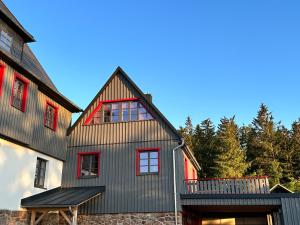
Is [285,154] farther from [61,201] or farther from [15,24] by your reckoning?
[15,24]

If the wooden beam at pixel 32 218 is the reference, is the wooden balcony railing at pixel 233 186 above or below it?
above

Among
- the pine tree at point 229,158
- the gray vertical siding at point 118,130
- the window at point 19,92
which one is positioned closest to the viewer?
the window at point 19,92

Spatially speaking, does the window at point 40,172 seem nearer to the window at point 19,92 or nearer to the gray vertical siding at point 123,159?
the gray vertical siding at point 123,159

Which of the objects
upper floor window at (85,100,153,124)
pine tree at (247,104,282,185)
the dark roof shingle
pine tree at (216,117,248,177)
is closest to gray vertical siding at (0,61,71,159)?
upper floor window at (85,100,153,124)

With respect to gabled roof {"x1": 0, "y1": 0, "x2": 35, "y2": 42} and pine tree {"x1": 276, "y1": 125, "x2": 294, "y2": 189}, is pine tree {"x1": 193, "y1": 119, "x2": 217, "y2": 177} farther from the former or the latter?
gabled roof {"x1": 0, "y1": 0, "x2": 35, "y2": 42}

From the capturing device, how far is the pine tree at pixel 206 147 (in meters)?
37.8

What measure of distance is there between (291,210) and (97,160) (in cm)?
912

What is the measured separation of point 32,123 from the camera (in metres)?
14.0

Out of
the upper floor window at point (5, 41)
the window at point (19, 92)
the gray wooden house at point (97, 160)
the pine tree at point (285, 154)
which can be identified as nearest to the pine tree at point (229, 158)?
the pine tree at point (285, 154)

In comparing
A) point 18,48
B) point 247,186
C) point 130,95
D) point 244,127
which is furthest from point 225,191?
point 244,127

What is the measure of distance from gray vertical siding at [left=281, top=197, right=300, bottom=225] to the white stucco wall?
10.7 m

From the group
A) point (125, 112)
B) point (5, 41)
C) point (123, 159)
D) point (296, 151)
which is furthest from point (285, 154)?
point (5, 41)

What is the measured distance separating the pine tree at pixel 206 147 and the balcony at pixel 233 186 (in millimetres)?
20113

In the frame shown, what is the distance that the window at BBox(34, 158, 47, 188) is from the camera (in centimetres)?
1472
